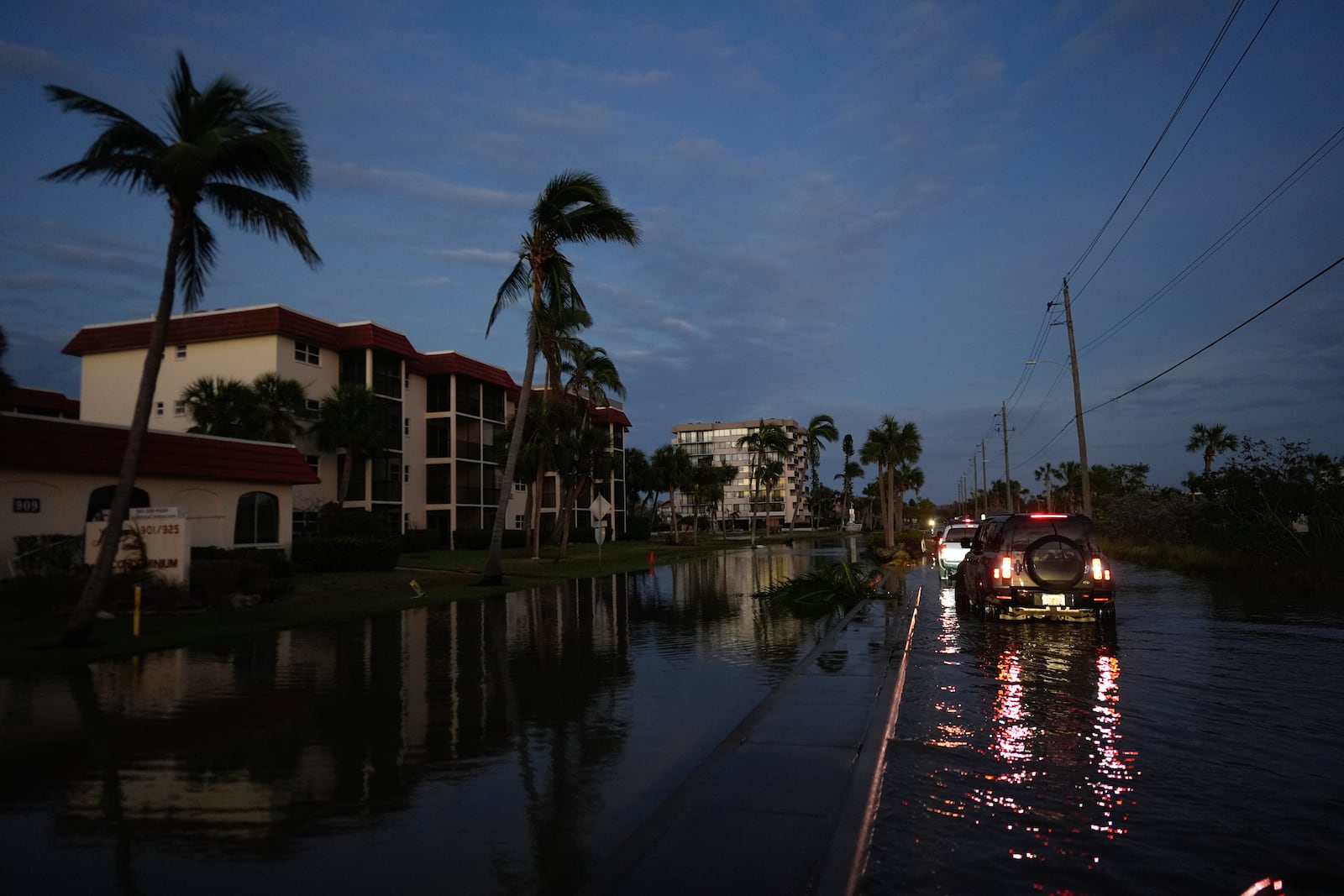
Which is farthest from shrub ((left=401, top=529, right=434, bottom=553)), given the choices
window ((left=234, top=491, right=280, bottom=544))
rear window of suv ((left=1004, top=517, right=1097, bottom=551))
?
rear window of suv ((left=1004, top=517, right=1097, bottom=551))

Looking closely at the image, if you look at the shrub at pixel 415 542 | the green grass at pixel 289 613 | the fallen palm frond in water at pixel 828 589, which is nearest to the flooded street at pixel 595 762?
the green grass at pixel 289 613

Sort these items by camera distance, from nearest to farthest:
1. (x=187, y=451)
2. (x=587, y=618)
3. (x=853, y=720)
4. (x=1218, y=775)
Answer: (x=1218, y=775), (x=853, y=720), (x=587, y=618), (x=187, y=451)

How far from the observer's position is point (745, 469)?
165 metres

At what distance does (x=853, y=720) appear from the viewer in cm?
796

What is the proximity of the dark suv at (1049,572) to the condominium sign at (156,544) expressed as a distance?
50.6 feet

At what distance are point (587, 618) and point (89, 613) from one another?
26.7 feet

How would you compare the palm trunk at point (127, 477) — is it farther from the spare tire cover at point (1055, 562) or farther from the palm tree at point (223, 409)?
the palm tree at point (223, 409)

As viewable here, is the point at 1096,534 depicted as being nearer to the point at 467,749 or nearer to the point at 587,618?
the point at 587,618

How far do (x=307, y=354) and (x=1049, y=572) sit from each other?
39.0 metres

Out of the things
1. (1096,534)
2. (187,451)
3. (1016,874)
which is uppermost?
(187,451)

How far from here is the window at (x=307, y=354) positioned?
144ft

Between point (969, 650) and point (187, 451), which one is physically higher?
point (187, 451)

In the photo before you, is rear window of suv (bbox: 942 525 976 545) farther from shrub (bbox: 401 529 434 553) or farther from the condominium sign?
shrub (bbox: 401 529 434 553)

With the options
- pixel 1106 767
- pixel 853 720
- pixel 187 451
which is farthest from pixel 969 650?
pixel 187 451
